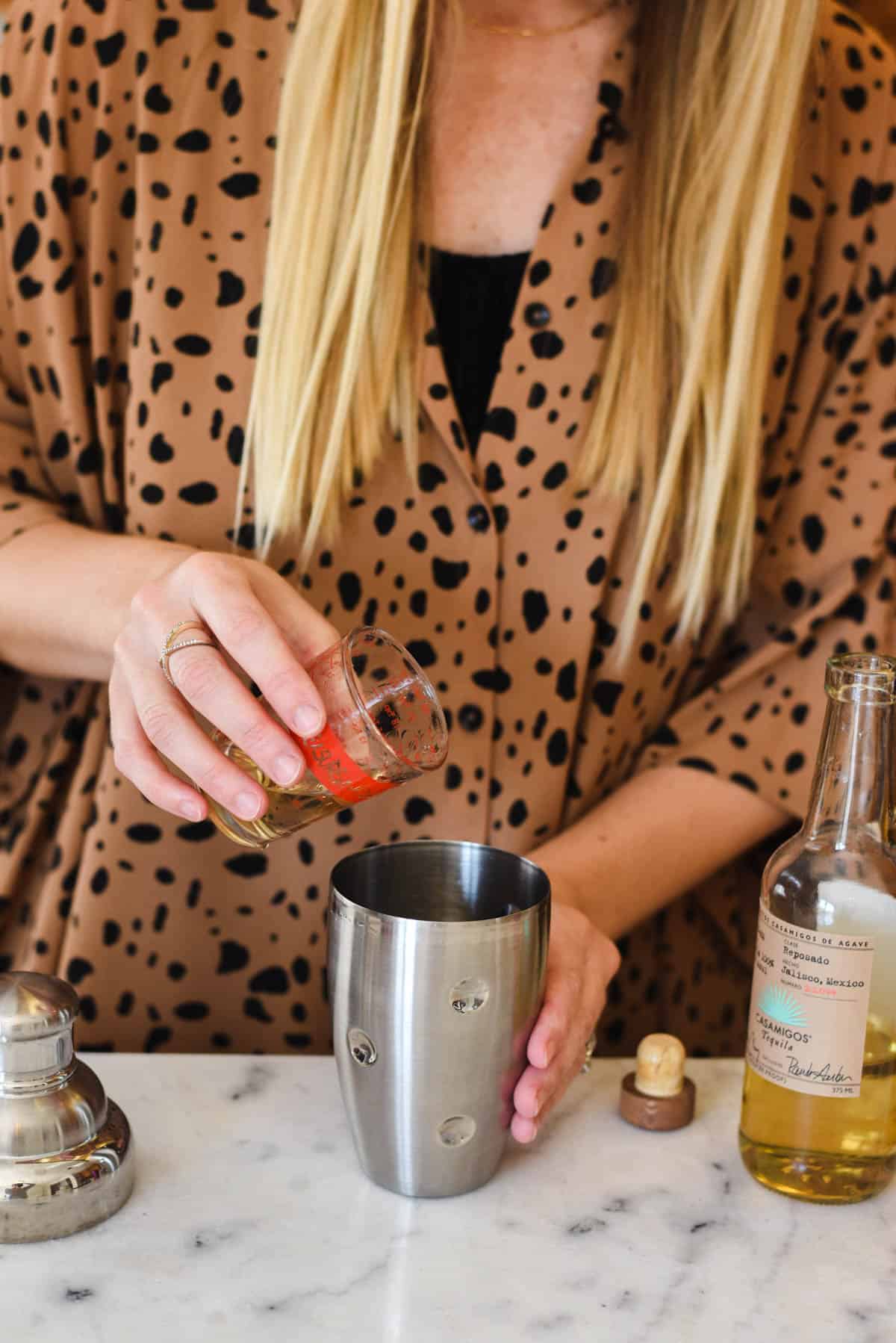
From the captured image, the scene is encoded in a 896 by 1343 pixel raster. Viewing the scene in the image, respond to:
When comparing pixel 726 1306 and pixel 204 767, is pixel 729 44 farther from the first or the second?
pixel 726 1306

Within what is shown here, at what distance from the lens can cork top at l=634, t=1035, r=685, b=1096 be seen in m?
0.82

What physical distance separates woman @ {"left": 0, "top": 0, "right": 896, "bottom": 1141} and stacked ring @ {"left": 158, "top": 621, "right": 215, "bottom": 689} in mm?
229

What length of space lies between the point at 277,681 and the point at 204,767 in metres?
0.06

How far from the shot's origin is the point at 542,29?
3.74 ft

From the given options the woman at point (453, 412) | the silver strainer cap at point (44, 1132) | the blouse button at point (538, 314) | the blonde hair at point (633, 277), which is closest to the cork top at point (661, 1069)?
the woman at point (453, 412)

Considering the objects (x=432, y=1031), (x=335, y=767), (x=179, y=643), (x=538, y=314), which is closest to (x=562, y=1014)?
(x=432, y=1031)

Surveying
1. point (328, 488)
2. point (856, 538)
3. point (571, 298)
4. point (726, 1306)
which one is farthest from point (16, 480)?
point (726, 1306)

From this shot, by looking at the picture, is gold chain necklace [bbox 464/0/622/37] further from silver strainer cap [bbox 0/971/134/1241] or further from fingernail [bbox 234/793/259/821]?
silver strainer cap [bbox 0/971/134/1241]

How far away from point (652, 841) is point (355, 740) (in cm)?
50

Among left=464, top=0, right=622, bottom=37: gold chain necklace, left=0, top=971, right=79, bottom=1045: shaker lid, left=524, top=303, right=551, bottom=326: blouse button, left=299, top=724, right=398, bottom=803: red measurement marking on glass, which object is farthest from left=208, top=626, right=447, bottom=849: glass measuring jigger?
left=464, top=0, right=622, bottom=37: gold chain necklace

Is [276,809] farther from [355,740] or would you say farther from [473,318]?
[473,318]

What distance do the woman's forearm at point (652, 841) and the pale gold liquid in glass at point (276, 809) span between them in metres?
0.36

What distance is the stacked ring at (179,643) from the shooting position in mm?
746

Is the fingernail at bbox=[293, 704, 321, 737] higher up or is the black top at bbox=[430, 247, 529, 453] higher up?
the black top at bbox=[430, 247, 529, 453]
